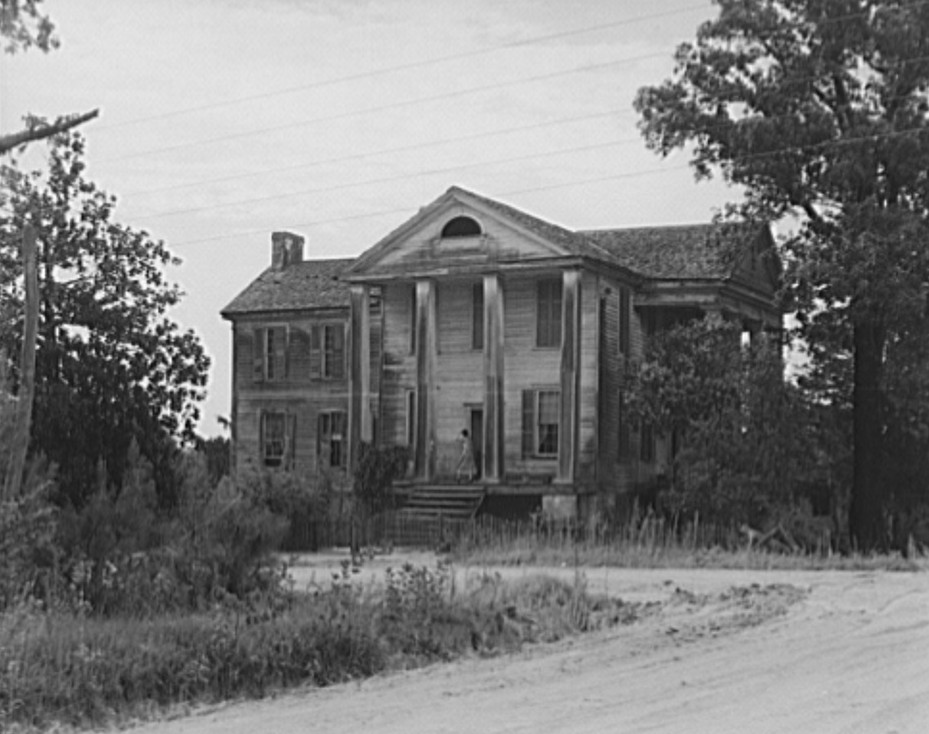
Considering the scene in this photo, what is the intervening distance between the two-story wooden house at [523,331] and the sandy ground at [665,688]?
804 inches

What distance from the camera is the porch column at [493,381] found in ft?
133

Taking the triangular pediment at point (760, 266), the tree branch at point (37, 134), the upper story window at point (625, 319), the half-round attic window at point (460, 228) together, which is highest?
the half-round attic window at point (460, 228)

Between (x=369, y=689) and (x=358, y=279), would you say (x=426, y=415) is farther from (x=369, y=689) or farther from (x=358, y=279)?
(x=369, y=689)

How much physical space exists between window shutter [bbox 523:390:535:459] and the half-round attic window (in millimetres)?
4382

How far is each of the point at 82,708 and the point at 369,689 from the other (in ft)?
8.75

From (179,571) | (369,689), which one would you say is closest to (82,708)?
(369,689)

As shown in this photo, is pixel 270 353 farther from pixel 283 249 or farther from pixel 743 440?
pixel 743 440

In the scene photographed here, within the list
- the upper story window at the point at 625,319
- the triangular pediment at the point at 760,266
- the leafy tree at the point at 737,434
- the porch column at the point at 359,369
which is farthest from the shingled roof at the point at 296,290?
the leafy tree at the point at 737,434

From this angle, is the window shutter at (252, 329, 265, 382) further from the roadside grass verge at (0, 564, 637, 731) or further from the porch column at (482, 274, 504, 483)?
the roadside grass verge at (0, 564, 637, 731)

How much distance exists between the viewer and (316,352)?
1928 inches

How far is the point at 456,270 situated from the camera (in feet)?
135

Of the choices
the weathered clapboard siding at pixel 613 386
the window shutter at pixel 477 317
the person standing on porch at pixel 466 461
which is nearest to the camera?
the weathered clapboard siding at pixel 613 386

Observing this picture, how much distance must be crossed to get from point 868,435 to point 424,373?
1268 cm

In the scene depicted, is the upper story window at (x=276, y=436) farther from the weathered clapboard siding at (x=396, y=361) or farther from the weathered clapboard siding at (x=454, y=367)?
the weathered clapboard siding at (x=454, y=367)
